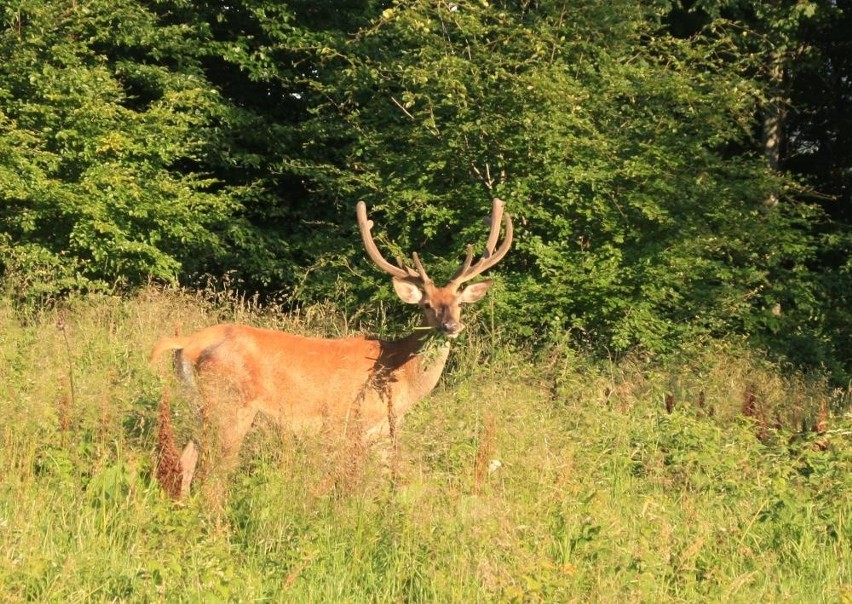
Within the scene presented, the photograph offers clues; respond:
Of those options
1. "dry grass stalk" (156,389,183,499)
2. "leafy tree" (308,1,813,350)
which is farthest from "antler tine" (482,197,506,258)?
"dry grass stalk" (156,389,183,499)

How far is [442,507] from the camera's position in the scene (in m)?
5.38

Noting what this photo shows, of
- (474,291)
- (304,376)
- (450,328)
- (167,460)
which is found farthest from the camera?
(474,291)

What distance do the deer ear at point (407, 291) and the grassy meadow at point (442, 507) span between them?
0.81 meters

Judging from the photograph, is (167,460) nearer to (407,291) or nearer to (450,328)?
(450,328)

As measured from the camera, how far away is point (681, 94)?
37.4 ft

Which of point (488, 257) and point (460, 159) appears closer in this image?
point (488, 257)

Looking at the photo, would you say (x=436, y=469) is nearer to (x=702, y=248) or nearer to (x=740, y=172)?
(x=702, y=248)

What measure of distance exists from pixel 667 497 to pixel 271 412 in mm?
2551

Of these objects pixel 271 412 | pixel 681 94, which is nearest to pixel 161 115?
pixel 681 94

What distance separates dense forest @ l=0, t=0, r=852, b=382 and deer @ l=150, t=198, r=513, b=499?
121 inches

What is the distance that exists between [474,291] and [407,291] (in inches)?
20.9

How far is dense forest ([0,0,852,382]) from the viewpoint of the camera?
35.7 ft

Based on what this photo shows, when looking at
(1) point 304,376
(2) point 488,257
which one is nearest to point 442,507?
(1) point 304,376

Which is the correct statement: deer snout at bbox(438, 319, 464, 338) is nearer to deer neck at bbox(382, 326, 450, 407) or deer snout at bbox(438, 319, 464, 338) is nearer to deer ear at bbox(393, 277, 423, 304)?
deer neck at bbox(382, 326, 450, 407)
